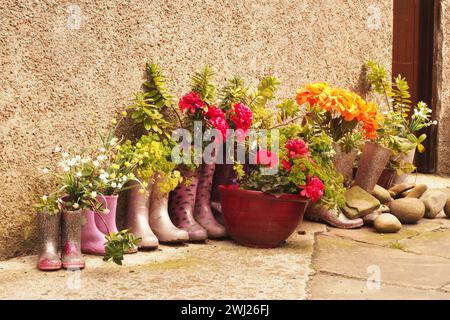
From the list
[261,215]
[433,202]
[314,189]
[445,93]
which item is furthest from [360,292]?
[445,93]

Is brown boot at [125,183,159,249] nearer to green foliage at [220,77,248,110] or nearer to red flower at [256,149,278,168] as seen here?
red flower at [256,149,278,168]

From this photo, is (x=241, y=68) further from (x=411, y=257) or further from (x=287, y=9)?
(x=411, y=257)

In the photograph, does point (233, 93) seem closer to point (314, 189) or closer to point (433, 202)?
point (314, 189)

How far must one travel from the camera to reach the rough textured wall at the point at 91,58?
10.3 feet

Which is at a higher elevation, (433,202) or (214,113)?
(214,113)

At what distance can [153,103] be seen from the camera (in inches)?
146

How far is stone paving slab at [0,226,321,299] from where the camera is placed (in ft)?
8.88

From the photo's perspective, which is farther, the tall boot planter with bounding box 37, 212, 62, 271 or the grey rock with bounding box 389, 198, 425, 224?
the grey rock with bounding box 389, 198, 425, 224

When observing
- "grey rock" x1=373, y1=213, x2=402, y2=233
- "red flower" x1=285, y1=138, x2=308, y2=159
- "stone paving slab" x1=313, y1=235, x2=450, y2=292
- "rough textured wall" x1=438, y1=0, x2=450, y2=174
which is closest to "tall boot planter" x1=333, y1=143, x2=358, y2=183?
"grey rock" x1=373, y1=213, x2=402, y2=233

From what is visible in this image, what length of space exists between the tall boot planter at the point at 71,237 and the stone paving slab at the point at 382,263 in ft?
3.52

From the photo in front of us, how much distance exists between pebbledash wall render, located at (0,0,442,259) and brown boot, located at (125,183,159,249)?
358 millimetres

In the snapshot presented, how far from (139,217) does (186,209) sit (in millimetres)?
296

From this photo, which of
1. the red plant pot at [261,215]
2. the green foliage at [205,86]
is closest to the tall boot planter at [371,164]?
the red plant pot at [261,215]

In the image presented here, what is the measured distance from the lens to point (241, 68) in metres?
4.31
